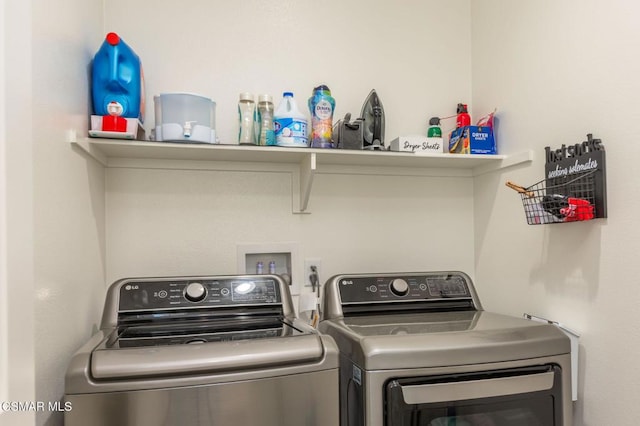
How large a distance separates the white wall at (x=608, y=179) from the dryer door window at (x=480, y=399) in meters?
0.19

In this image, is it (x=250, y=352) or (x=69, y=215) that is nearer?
(x=250, y=352)

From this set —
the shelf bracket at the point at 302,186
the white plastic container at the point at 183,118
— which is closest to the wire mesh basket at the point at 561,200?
the shelf bracket at the point at 302,186

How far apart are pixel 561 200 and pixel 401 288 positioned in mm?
603

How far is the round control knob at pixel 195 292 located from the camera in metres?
1.35

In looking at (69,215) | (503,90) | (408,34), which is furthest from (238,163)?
(503,90)

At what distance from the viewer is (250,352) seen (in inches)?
37.6

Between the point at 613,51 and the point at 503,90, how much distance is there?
0.52 metres

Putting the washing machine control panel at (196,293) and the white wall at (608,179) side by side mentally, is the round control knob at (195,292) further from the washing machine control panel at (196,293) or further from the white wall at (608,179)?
the white wall at (608,179)

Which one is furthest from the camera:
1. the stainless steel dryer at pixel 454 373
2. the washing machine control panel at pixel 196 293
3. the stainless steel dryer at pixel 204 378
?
the washing machine control panel at pixel 196 293

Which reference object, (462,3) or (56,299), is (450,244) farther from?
(56,299)

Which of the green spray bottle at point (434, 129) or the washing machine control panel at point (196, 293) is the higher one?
the green spray bottle at point (434, 129)
